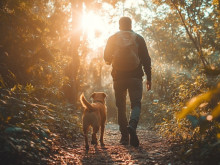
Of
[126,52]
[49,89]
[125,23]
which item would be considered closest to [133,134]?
[126,52]

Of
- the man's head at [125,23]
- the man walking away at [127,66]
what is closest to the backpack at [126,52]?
the man walking away at [127,66]

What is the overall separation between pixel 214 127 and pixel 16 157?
238 centimetres

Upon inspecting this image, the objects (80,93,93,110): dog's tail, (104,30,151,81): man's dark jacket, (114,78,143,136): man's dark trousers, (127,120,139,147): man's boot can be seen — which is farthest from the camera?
(104,30,151,81): man's dark jacket

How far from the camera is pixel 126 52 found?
15.4ft

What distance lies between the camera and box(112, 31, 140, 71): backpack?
466 centimetres

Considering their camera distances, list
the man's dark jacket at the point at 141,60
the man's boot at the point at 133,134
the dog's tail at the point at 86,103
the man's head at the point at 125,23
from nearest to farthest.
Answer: the man's boot at the point at 133,134 < the dog's tail at the point at 86,103 < the man's dark jacket at the point at 141,60 < the man's head at the point at 125,23

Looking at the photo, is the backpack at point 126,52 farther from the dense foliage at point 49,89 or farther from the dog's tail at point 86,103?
the dense foliage at point 49,89

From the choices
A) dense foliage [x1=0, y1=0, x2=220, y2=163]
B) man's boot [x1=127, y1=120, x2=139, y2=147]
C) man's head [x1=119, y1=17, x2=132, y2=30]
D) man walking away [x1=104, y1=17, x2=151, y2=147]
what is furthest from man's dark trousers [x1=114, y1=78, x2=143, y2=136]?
man's head [x1=119, y1=17, x2=132, y2=30]

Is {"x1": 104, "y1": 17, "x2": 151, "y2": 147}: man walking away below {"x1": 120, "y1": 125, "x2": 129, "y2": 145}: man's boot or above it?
above

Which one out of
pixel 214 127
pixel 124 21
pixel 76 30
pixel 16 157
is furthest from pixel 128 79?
pixel 76 30

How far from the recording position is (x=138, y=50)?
500 centimetres

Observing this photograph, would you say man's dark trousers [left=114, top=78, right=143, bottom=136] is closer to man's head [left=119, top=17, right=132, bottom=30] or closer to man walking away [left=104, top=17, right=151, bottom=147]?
man walking away [left=104, top=17, right=151, bottom=147]

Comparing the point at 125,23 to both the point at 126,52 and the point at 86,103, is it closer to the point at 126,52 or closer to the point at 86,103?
the point at 126,52

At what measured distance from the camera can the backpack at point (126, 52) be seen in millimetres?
4664
